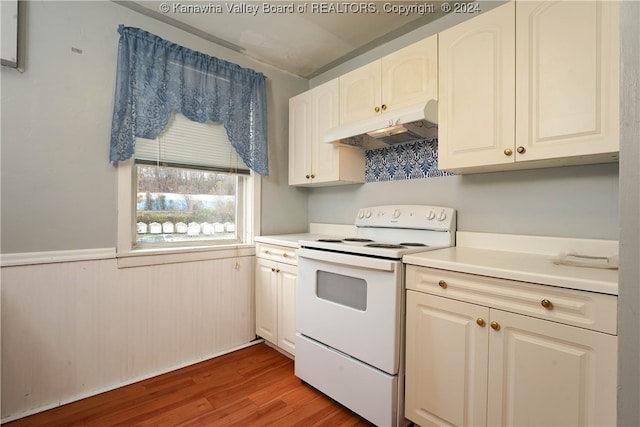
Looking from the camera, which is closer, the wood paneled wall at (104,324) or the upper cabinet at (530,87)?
the upper cabinet at (530,87)

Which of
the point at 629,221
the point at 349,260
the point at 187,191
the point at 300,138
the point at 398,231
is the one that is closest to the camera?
the point at 629,221

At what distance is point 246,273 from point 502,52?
217 cm

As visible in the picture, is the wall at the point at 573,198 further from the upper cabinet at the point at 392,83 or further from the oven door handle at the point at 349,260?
the oven door handle at the point at 349,260

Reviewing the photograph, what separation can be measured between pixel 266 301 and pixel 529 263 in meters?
1.75

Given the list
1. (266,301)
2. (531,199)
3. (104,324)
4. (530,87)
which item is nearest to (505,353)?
(531,199)

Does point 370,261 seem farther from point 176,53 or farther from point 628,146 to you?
point 176,53

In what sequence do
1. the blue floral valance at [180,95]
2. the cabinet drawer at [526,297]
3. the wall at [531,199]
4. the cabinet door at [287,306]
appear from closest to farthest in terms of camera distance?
1. the cabinet drawer at [526,297]
2. the wall at [531,199]
3. the blue floral valance at [180,95]
4. the cabinet door at [287,306]

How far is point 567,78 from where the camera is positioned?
1257 millimetres

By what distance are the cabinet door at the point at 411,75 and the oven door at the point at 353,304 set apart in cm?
97

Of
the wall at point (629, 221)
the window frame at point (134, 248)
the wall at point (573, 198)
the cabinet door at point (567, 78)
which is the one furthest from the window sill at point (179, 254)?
the wall at point (629, 221)

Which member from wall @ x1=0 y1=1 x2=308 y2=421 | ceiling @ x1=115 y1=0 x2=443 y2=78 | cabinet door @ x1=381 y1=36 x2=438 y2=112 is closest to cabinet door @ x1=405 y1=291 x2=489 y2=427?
cabinet door @ x1=381 y1=36 x2=438 y2=112

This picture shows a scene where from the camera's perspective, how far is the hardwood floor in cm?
157

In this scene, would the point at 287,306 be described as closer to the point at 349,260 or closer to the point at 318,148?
the point at 349,260

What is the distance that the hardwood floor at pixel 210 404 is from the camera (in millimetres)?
1573
